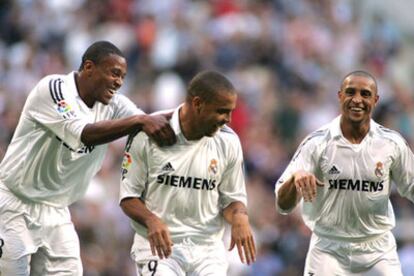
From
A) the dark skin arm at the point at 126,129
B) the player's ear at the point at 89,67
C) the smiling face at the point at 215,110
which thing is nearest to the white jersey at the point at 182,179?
the dark skin arm at the point at 126,129

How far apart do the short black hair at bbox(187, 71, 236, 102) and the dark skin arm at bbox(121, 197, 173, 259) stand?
0.99 meters

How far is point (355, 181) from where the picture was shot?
11.6 metres

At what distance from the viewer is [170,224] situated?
444 inches

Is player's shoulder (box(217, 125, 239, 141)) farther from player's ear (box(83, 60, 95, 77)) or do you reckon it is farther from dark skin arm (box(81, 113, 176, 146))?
player's ear (box(83, 60, 95, 77))

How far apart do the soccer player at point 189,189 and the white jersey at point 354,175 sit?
2.03ft

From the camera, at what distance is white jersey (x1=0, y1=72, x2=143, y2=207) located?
37.9 feet

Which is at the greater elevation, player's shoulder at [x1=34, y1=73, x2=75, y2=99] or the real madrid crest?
player's shoulder at [x1=34, y1=73, x2=75, y2=99]

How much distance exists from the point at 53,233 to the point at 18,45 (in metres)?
10.6

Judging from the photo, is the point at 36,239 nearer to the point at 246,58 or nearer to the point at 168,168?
the point at 168,168

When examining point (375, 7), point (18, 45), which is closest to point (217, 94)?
point (18, 45)

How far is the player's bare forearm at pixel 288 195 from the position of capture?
11234mm

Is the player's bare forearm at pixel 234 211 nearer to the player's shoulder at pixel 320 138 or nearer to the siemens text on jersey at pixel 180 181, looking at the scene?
the siemens text on jersey at pixel 180 181

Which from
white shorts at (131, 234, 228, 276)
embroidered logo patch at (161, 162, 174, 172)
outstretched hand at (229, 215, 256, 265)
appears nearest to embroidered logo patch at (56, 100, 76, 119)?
embroidered logo patch at (161, 162, 174, 172)

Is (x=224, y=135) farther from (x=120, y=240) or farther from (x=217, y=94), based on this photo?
(x=120, y=240)
